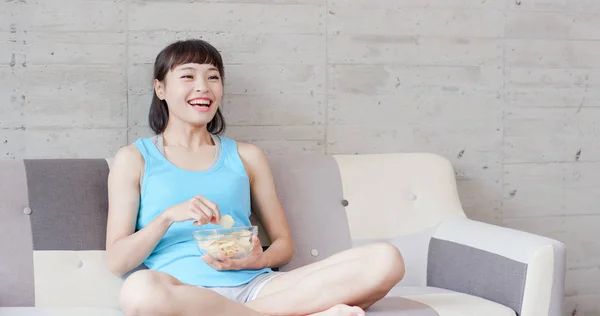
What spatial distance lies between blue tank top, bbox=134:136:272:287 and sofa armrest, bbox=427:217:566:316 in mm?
586

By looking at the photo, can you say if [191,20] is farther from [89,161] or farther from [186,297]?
[186,297]

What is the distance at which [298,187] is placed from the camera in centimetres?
264

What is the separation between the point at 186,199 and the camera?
235 cm

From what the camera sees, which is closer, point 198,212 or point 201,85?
point 198,212

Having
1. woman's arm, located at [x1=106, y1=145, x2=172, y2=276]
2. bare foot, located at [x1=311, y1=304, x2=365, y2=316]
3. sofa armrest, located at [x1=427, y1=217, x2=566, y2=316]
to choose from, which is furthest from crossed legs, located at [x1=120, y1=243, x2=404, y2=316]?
sofa armrest, located at [x1=427, y1=217, x2=566, y2=316]

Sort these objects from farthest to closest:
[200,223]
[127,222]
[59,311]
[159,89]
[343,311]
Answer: [159,89] → [127,222] → [59,311] → [200,223] → [343,311]

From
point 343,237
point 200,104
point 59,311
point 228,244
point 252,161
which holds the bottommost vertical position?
point 59,311

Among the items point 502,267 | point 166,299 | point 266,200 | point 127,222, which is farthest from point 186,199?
point 502,267

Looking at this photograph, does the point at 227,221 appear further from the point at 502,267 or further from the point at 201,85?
the point at 502,267

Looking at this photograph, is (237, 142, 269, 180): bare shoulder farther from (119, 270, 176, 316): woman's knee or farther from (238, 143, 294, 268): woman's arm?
(119, 270, 176, 316): woman's knee

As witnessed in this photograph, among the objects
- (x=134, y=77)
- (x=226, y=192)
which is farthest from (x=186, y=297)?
(x=134, y=77)

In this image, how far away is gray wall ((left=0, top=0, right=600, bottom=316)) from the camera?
2.72 metres

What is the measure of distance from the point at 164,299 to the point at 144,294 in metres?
0.05

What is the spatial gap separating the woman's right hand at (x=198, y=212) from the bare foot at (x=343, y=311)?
0.38m
